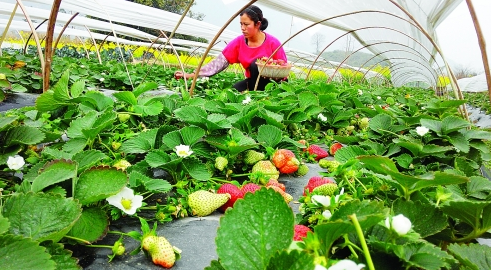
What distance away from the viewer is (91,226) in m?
0.75

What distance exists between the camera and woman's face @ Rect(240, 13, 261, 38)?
13.0ft

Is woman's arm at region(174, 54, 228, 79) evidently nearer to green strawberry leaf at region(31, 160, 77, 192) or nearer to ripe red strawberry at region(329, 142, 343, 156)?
ripe red strawberry at region(329, 142, 343, 156)

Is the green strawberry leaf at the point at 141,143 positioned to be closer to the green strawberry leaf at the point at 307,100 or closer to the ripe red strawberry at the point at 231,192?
the ripe red strawberry at the point at 231,192

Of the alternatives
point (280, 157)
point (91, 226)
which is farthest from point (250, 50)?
A: point (91, 226)

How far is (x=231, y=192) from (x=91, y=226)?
0.41m

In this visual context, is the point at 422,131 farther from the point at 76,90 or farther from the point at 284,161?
the point at 76,90

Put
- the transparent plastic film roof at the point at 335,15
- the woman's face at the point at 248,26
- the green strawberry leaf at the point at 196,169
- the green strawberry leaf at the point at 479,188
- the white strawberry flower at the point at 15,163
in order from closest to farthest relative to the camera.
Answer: the green strawberry leaf at the point at 479,188 → the white strawberry flower at the point at 15,163 → the green strawberry leaf at the point at 196,169 → the woman's face at the point at 248,26 → the transparent plastic film roof at the point at 335,15

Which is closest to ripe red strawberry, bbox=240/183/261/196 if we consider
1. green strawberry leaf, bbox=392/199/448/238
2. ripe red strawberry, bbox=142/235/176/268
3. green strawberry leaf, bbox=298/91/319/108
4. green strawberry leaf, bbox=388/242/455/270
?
ripe red strawberry, bbox=142/235/176/268

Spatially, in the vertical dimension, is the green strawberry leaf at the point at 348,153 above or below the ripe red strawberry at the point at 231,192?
above

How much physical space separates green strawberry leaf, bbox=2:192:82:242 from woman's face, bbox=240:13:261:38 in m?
3.61

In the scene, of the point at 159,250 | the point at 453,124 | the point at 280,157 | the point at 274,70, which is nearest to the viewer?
the point at 159,250

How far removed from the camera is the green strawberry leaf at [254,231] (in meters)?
0.50

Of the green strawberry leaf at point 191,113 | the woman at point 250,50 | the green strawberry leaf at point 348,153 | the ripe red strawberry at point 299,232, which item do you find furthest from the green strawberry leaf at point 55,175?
the woman at point 250,50

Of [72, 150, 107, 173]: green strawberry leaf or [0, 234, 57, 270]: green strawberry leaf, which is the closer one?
[0, 234, 57, 270]: green strawberry leaf
